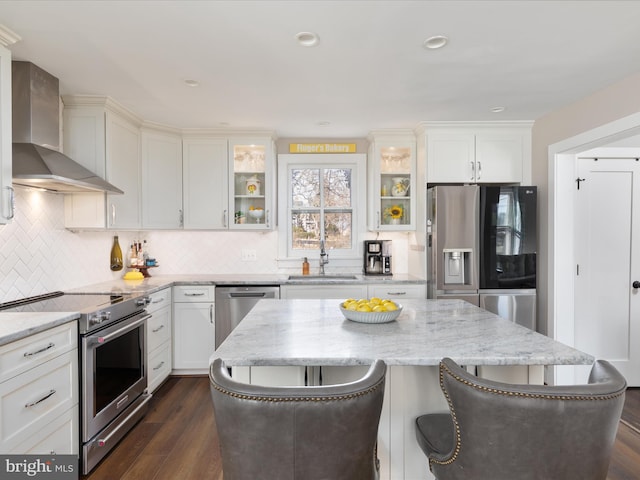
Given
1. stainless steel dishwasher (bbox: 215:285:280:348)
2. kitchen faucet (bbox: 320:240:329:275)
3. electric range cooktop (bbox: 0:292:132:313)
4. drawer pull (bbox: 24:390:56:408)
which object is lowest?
drawer pull (bbox: 24:390:56:408)

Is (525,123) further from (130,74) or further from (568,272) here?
(130,74)

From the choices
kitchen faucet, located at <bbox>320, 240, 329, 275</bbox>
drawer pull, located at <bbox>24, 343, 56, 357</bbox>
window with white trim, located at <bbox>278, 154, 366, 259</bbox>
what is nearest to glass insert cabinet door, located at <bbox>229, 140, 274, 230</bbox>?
window with white trim, located at <bbox>278, 154, 366, 259</bbox>

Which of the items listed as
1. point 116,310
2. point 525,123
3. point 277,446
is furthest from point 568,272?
point 116,310

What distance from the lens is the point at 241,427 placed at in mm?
913

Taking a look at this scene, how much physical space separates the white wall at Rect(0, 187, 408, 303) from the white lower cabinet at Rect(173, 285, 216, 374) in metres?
0.66

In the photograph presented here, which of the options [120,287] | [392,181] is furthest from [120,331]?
[392,181]

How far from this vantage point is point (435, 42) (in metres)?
2.07

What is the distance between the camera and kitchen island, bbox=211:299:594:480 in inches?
52.7

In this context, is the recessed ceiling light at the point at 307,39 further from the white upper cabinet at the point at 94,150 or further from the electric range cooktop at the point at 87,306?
the electric range cooktop at the point at 87,306

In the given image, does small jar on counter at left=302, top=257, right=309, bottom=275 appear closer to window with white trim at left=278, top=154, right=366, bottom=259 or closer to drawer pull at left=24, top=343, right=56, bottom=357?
window with white trim at left=278, top=154, right=366, bottom=259

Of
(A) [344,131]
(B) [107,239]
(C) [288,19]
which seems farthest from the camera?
(A) [344,131]

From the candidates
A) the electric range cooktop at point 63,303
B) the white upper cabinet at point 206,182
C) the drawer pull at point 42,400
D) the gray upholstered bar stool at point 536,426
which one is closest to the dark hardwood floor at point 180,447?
the drawer pull at point 42,400

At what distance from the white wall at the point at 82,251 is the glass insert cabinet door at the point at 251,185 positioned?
0.34 metres

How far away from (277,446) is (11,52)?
273cm
